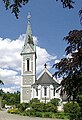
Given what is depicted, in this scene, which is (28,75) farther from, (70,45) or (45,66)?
(70,45)

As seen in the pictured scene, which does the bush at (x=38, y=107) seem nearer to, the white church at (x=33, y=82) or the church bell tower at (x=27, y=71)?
the white church at (x=33, y=82)

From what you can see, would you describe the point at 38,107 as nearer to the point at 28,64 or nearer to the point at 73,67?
the point at 28,64

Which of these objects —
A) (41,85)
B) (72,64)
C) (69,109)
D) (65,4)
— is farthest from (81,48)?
(41,85)

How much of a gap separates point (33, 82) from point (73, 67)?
5493 centimetres

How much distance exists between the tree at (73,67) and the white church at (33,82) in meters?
49.4

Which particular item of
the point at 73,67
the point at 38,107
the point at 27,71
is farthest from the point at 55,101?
the point at 73,67

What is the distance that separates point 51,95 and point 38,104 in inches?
507

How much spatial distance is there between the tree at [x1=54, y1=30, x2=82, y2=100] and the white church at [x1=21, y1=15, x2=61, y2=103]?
1947 inches

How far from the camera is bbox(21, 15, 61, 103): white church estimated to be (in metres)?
64.5

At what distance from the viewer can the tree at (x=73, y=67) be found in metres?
11.9

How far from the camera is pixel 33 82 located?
2633 inches

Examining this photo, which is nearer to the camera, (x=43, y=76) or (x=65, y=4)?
(x=65, y=4)

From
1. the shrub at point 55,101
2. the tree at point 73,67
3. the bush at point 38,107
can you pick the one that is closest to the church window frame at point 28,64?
the shrub at point 55,101

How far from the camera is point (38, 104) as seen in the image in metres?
52.0
